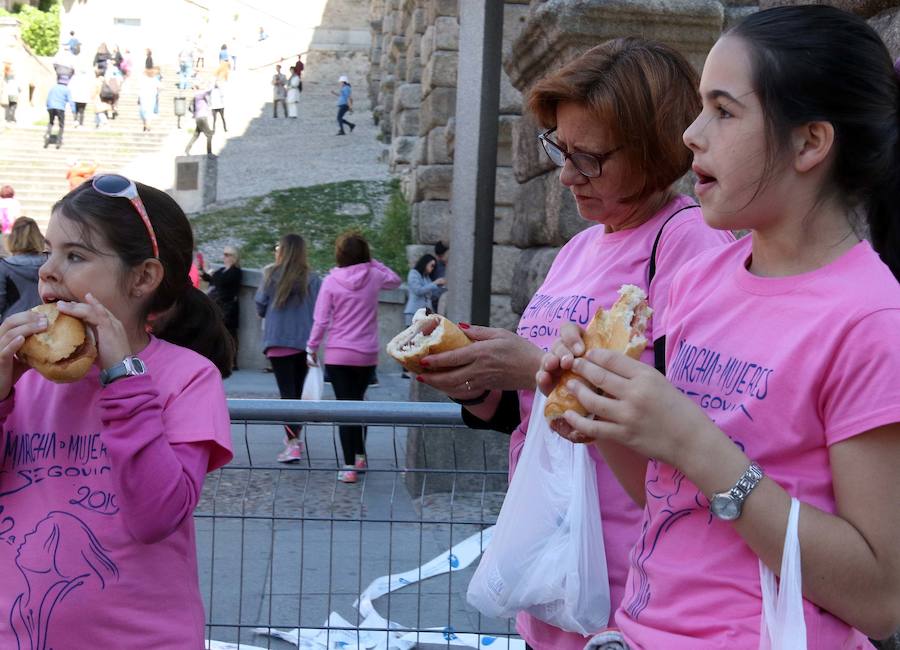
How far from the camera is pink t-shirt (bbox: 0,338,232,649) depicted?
2.14 m

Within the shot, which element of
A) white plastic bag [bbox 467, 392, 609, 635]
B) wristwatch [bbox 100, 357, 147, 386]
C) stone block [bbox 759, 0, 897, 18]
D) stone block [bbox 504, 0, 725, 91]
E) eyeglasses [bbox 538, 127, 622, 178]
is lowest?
white plastic bag [bbox 467, 392, 609, 635]

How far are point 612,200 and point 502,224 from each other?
7781 mm

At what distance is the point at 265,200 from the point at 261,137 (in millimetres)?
10540

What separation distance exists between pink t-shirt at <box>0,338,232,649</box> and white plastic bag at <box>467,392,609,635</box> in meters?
0.61

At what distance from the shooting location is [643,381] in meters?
1.48

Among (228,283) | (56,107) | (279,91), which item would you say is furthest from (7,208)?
(279,91)

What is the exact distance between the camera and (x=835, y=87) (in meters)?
1.55

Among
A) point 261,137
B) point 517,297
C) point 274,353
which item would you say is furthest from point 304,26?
point 517,297

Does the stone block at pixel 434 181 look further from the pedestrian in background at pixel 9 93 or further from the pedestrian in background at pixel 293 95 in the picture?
the pedestrian in background at pixel 293 95

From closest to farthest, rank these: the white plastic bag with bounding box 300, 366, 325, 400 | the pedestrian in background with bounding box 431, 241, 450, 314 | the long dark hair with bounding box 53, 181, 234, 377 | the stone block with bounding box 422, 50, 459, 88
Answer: the long dark hair with bounding box 53, 181, 234, 377
the white plastic bag with bounding box 300, 366, 325, 400
the pedestrian in background with bounding box 431, 241, 450, 314
the stone block with bounding box 422, 50, 459, 88

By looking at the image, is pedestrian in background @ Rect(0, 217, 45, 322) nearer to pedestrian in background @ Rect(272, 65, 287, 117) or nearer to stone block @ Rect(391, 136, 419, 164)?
stone block @ Rect(391, 136, 419, 164)

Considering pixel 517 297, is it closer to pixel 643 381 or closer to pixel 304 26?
pixel 643 381

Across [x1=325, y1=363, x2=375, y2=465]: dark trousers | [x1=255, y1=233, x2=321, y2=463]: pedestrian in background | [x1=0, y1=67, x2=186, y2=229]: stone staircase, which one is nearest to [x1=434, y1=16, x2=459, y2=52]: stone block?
[x1=255, y1=233, x2=321, y2=463]: pedestrian in background

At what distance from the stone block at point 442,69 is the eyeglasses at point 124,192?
14192mm
